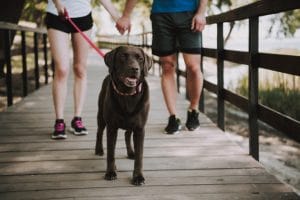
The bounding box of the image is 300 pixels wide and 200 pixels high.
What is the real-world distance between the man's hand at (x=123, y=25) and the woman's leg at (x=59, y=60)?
0.65m

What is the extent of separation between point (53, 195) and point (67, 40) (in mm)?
1729

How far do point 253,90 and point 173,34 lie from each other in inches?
39.6

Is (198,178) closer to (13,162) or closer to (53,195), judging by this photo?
(53,195)

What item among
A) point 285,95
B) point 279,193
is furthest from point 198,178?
point 285,95

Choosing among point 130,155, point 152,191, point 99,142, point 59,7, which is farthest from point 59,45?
point 152,191

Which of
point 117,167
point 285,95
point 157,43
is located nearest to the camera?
point 117,167

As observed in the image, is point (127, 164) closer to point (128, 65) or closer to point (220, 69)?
point (128, 65)

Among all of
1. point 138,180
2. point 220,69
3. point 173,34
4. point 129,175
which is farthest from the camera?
point 220,69

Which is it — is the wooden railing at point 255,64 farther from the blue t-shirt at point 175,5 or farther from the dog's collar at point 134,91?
the dog's collar at point 134,91

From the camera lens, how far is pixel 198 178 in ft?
10.2

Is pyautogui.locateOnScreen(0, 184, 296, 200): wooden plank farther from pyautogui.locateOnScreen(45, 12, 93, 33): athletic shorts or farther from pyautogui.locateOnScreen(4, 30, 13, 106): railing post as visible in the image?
pyautogui.locateOnScreen(4, 30, 13, 106): railing post

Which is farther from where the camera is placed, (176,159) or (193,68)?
(193,68)

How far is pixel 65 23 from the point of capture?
405 cm

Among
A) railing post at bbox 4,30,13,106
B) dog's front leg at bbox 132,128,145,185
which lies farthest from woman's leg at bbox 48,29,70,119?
railing post at bbox 4,30,13,106
